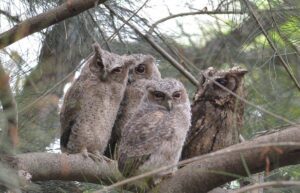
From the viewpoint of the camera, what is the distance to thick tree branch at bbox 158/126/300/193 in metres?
2.51

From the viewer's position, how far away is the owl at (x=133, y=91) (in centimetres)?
413

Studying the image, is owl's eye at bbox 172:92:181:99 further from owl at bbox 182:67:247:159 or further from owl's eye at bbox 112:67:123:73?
owl's eye at bbox 112:67:123:73

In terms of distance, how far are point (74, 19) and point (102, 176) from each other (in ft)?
4.48

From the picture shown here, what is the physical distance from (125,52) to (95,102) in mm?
757

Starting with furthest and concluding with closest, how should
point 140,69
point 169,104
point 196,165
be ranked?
1. point 140,69
2. point 169,104
3. point 196,165

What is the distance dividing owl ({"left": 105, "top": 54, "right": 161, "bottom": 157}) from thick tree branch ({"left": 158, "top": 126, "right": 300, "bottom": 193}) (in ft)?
3.95

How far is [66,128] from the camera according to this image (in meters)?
4.17

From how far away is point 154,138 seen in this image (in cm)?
344

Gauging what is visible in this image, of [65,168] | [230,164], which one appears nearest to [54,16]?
[65,168]

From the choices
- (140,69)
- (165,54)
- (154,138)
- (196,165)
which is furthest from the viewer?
(140,69)

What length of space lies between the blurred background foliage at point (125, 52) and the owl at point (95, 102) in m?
0.11

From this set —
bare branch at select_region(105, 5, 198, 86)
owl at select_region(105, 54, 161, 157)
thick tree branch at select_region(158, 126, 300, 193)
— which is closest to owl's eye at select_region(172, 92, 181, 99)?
owl at select_region(105, 54, 161, 157)

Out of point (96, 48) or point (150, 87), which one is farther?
point (96, 48)

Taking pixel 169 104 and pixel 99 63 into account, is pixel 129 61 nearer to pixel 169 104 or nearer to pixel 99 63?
pixel 99 63
